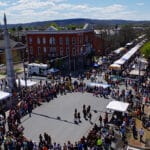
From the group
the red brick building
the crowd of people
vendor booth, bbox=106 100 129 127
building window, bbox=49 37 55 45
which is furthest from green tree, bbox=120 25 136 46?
vendor booth, bbox=106 100 129 127

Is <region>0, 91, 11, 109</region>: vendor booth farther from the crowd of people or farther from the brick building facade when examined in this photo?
the brick building facade

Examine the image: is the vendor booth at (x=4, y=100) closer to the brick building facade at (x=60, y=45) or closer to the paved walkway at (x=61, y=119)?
the paved walkway at (x=61, y=119)

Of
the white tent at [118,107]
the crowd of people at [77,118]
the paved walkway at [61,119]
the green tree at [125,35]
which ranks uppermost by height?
the green tree at [125,35]

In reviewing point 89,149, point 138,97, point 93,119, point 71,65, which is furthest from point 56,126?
point 71,65

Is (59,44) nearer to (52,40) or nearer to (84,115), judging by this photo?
(52,40)

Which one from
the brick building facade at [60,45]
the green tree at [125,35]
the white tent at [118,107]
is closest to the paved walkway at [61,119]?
the white tent at [118,107]

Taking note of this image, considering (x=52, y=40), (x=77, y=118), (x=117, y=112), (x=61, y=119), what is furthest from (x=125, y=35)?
(x=61, y=119)

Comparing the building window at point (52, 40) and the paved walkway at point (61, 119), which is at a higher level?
the building window at point (52, 40)

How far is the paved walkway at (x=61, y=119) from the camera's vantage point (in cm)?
2069

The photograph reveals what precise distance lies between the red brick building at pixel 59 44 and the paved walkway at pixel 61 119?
761 inches

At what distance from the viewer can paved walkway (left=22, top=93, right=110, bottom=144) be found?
20688 millimetres

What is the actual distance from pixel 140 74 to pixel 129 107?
42.8ft

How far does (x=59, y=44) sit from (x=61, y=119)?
89.6 feet

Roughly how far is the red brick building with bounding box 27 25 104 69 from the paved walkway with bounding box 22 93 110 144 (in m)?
19.3
